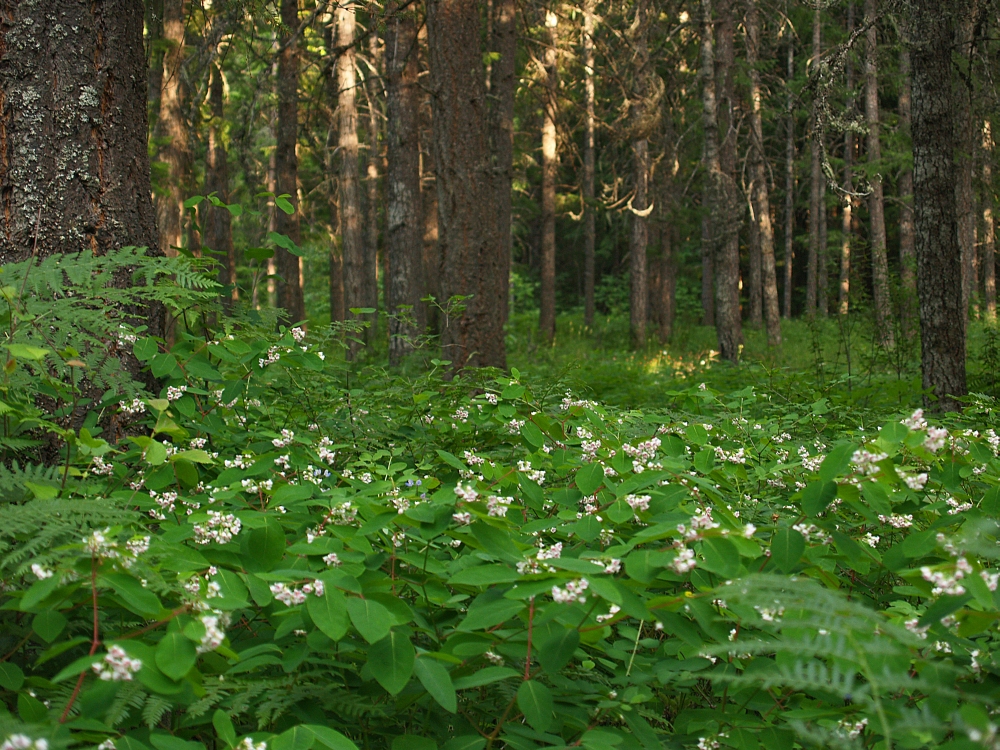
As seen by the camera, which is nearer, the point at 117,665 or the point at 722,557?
the point at 117,665

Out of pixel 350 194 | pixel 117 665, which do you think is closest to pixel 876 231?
pixel 350 194

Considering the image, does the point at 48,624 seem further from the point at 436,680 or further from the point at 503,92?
the point at 503,92

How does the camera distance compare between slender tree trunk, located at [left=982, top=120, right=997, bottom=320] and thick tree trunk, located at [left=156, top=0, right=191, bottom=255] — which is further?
slender tree trunk, located at [left=982, top=120, right=997, bottom=320]

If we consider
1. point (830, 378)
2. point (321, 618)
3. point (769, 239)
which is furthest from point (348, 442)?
point (769, 239)

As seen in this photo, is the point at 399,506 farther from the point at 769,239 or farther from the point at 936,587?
the point at 769,239

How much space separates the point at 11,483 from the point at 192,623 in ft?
2.64

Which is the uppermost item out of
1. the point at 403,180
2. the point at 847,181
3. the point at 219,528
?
the point at 847,181

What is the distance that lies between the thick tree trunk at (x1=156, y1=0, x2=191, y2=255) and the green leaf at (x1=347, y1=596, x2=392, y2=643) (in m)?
9.25

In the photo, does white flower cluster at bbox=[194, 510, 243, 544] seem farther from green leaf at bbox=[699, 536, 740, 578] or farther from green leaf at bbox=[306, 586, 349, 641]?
green leaf at bbox=[699, 536, 740, 578]

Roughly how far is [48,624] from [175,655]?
1.28 feet

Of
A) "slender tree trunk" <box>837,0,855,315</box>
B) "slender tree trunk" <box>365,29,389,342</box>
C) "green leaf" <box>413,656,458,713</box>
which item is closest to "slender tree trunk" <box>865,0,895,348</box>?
"slender tree trunk" <box>837,0,855,315</box>

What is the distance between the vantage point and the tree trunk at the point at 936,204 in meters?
6.54

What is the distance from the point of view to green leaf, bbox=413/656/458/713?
66.0 inches

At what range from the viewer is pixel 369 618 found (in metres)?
1.73
